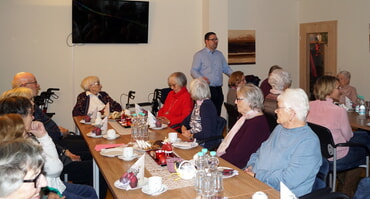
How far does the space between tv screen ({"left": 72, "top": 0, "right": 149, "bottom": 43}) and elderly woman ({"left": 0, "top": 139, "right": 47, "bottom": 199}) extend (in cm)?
549

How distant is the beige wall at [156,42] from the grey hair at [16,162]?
5.46 metres

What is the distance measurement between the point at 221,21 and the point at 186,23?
2.23ft

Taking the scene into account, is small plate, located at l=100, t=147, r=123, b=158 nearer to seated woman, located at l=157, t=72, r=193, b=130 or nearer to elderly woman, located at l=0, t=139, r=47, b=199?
elderly woman, located at l=0, t=139, r=47, b=199

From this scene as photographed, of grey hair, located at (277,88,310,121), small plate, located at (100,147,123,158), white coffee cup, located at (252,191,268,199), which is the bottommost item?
white coffee cup, located at (252,191,268,199)

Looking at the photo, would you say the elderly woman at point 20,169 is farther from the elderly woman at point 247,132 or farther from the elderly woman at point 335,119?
the elderly woman at point 335,119

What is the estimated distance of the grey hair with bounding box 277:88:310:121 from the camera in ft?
8.87

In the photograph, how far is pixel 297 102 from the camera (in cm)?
272

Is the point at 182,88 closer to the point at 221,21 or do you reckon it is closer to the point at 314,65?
the point at 221,21

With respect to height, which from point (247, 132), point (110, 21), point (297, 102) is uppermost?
point (110, 21)

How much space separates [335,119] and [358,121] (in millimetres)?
827

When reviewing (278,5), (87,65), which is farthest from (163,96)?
(278,5)

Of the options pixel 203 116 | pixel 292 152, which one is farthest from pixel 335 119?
pixel 292 152

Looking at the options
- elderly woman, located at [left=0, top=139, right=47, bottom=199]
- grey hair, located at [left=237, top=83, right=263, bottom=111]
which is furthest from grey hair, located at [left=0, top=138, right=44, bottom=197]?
grey hair, located at [left=237, top=83, right=263, bottom=111]

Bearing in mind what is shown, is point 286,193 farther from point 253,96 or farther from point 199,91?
point 199,91
